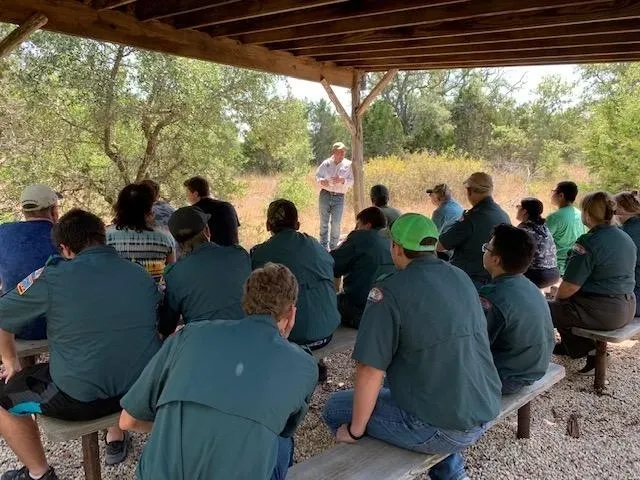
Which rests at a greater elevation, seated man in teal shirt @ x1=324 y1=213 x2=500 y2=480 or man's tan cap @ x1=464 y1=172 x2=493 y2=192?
man's tan cap @ x1=464 y1=172 x2=493 y2=192

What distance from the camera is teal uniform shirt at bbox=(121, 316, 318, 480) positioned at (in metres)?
1.35

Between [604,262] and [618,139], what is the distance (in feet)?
36.1

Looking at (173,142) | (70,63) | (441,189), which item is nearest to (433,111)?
Result: (173,142)

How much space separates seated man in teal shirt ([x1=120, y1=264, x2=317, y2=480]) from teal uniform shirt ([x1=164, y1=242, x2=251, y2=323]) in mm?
1021

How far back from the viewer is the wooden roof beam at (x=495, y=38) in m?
3.96

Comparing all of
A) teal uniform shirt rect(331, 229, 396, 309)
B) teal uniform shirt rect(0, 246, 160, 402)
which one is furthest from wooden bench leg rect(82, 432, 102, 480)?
teal uniform shirt rect(331, 229, 396, 309)

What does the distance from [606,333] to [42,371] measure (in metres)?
3.33

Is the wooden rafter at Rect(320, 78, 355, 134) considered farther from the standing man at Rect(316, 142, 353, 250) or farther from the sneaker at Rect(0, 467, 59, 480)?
the sneaker at Rect(0, 467, 59, 480)

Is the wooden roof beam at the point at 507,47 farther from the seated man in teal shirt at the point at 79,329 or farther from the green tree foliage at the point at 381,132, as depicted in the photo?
the green tree foliage at the point at 381,132

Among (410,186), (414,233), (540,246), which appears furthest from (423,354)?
(410,186)

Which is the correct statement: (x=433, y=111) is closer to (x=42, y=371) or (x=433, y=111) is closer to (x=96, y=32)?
(x=96, y=32)

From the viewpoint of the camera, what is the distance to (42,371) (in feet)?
7.26

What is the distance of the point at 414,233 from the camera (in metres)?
2.02

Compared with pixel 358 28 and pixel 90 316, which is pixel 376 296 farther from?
pixel 358 28
